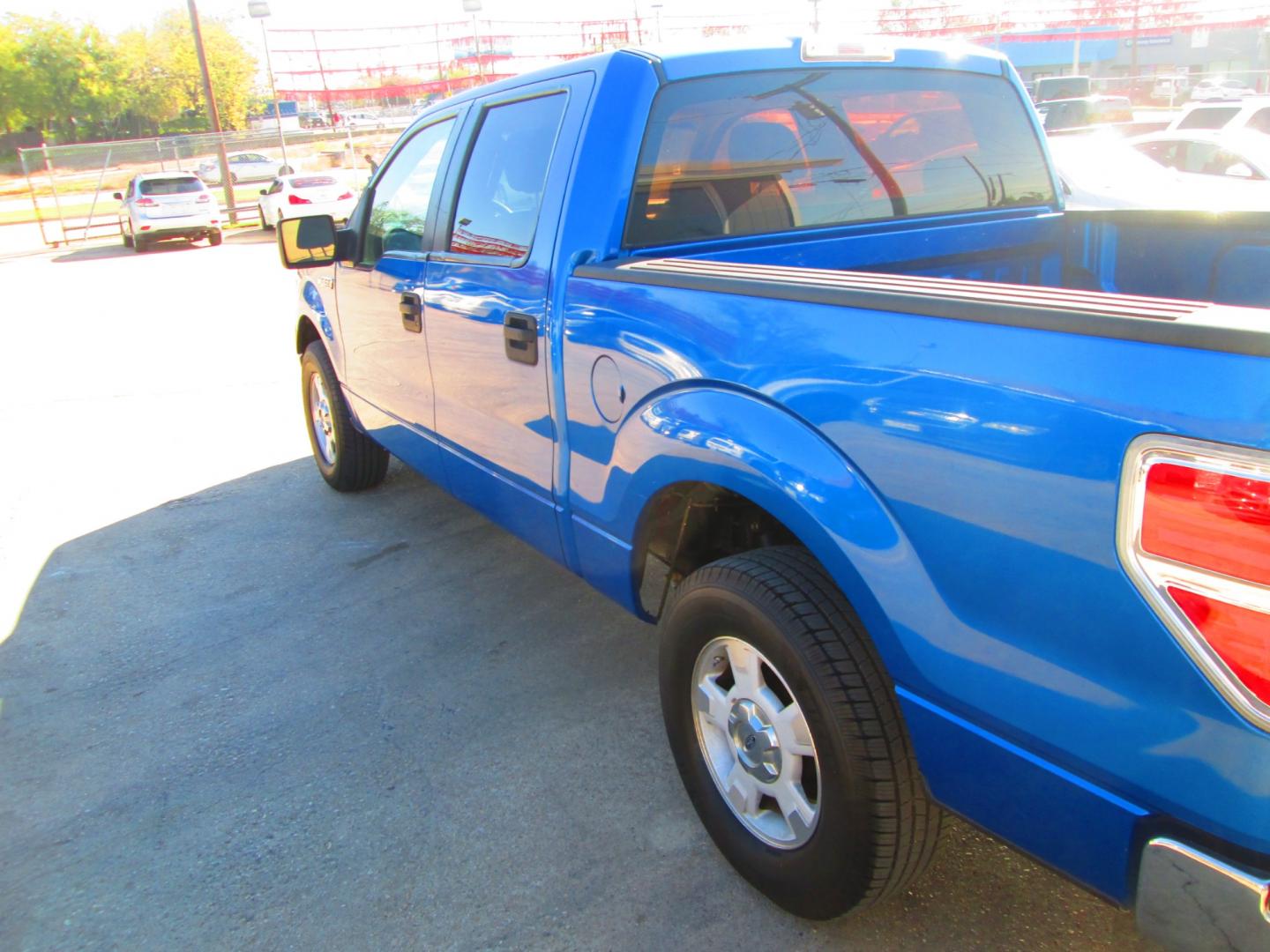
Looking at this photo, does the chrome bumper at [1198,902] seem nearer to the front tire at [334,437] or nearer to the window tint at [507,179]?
the window tint at [507,179]

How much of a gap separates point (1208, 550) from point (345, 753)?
2.61 meters

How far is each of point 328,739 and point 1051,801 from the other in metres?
2.35

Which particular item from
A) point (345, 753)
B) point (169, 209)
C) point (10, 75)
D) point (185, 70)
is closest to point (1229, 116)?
point (345, 753)

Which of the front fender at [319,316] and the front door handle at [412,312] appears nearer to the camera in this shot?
the front door handle at [412,312]

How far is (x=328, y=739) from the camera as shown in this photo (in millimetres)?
3268

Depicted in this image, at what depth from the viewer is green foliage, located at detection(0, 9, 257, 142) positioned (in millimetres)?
61281

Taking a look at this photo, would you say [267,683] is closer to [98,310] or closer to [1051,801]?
[1051,801]

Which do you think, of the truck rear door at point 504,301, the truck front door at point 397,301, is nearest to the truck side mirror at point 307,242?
the truck front door at point 397,301

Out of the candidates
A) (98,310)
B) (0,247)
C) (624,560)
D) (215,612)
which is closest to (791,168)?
(624,560)

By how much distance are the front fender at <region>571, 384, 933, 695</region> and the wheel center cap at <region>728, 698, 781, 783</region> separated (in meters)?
0.45

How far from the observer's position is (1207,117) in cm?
1329

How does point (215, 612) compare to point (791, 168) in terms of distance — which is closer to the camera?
point (791, 168)

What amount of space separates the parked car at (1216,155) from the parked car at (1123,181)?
177 mm

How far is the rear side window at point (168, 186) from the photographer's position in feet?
70.9
